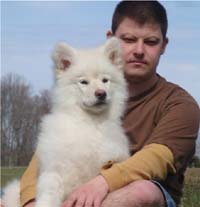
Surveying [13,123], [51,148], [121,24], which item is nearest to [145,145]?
[51,148]

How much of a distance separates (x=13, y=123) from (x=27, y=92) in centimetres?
138

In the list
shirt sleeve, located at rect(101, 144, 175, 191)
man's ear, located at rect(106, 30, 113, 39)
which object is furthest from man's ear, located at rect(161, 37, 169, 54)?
shirt sleeve, located at rect(101, 144, 175, 191)

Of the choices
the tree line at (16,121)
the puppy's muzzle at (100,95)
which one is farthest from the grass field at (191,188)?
the tree line at (16,121)

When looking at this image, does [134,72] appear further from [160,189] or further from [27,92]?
[27,92]

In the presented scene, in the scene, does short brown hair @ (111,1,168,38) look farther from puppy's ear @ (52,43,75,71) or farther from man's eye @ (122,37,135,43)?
puppy's ear @ (52,43,75,71)

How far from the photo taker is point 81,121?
4027 mm

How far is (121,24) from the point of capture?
446 cm

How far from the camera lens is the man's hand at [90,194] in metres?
3.53

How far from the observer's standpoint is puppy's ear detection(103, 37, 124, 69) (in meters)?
4.16

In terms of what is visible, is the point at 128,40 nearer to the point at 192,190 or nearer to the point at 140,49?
the point at 140,49

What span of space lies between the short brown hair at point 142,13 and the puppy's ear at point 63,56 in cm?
59

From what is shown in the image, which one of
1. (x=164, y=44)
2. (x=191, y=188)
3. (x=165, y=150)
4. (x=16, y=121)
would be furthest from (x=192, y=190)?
(x=16, y=121)

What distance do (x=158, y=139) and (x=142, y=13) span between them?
105 centimetres

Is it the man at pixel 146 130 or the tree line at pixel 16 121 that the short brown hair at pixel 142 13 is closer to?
the man at pixel 146 130
